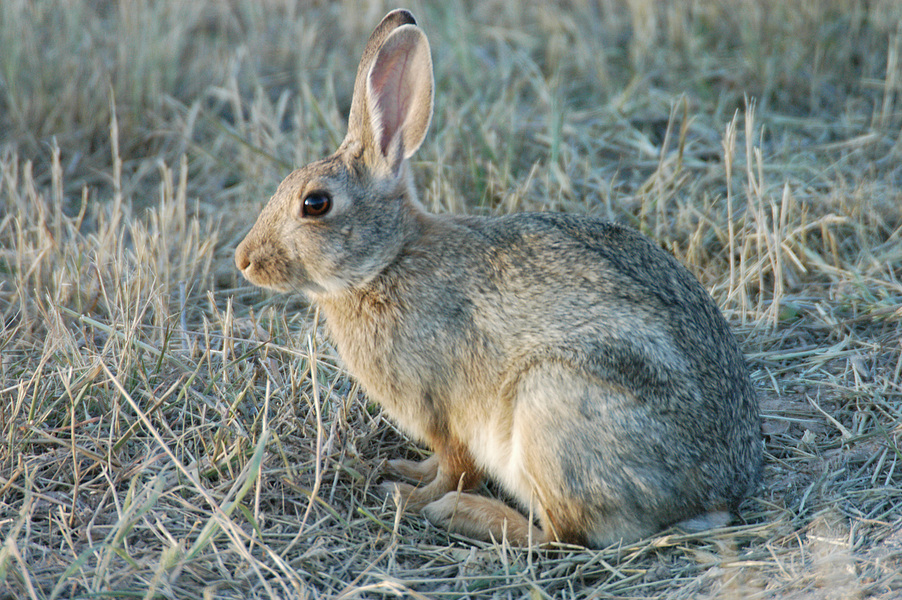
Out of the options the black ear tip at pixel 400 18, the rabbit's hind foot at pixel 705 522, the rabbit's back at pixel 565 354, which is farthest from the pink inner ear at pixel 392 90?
the rabbit's hind foot at pixel 705 522

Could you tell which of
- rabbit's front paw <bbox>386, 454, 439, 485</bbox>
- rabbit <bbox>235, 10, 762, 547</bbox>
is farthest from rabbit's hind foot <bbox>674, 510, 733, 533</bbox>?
rabbit's front paw <bbox>386, 454, 439, 485</bbox>

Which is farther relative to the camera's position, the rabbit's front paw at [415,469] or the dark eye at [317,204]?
the rabbit's front paw at [415,469]

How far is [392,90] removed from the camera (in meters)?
3.48

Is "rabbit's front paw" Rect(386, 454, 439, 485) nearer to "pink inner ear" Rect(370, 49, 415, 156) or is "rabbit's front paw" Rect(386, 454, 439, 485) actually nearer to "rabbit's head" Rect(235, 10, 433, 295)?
"rabbit's head" Rect(235, 10, 433, 295)

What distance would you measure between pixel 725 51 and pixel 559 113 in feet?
5.51

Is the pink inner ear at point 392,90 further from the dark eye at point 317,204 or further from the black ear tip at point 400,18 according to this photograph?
the dark eye at point 317,204

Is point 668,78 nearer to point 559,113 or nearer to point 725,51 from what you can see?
point 725,51

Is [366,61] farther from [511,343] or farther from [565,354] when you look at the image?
[565,354]

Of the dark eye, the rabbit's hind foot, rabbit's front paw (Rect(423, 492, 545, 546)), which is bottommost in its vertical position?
rabbit's front paw (Rect(423, 492, 545, 546))

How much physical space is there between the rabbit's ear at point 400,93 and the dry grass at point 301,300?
0.91 meters

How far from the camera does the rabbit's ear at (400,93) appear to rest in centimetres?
340

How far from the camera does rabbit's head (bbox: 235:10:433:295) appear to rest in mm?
3330

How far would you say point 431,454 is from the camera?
3.78 m

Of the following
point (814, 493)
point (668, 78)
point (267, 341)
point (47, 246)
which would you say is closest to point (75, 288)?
point (47, 246)
